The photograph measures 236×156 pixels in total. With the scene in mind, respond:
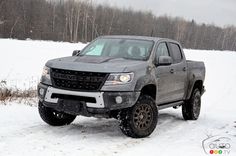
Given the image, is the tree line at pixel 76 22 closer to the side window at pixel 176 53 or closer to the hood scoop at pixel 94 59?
the side window at pixel 176 53

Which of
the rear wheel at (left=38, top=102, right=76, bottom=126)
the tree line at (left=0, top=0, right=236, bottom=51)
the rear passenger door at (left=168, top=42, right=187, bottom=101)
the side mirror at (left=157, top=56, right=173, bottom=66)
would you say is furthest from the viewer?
the tree line at (left=0, top=0, right=236, bottom=51)

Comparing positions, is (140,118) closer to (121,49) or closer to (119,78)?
(119,78)

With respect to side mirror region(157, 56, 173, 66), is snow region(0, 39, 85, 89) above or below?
below

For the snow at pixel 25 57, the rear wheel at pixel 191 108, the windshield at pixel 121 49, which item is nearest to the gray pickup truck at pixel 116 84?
the windshield at pixel 121 49

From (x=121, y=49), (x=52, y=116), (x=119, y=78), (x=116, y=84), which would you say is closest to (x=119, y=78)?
(x=119, y=78)

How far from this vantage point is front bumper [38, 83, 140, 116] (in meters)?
6.56

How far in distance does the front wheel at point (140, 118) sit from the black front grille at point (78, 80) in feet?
2.28

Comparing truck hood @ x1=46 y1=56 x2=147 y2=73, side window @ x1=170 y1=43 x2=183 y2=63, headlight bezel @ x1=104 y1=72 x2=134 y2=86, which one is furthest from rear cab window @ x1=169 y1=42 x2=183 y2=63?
headlight bezel @ x1=104 y1=72 x2=134 y2=86

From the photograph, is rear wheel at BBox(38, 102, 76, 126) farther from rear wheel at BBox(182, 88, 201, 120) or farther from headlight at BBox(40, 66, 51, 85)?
rear wheel at BBox(182, 88, 201, 120)

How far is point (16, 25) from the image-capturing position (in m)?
62.9

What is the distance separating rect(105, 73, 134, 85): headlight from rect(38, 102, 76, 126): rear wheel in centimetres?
144

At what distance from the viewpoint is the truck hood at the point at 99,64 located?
21.8 ft

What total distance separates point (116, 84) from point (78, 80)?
62cm

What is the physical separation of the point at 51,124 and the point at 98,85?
1.59 metres
